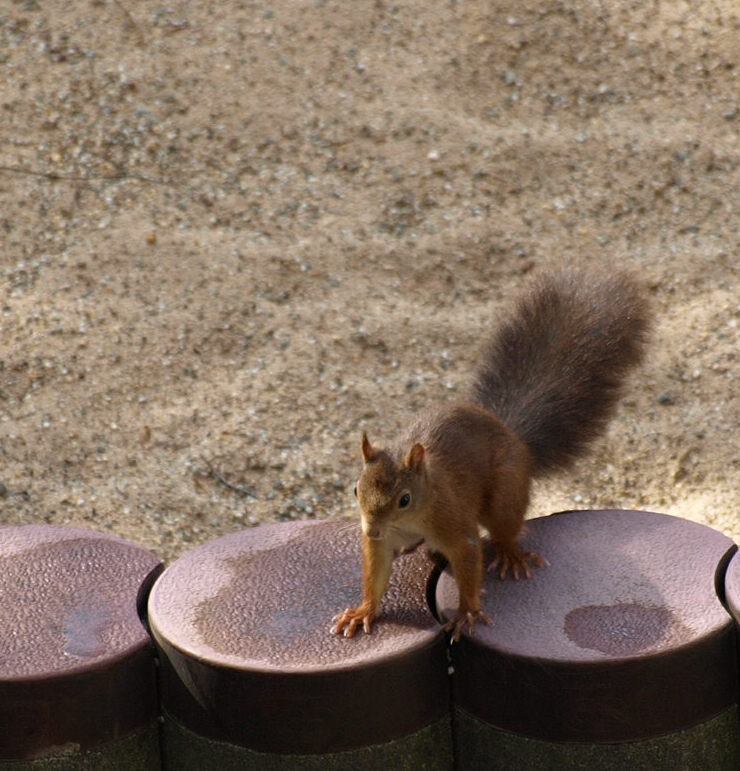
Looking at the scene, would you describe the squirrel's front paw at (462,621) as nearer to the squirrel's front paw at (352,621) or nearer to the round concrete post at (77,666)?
the squirrel's front paw at (352,621)

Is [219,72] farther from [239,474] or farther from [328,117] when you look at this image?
[239,474]

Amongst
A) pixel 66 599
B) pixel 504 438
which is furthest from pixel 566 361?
pixel 66 599

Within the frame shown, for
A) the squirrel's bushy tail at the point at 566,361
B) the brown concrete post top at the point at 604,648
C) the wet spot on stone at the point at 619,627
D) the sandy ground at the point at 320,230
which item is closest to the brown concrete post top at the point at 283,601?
the brown concrete post top at the point at 604,648

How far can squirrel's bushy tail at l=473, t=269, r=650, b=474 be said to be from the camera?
3.02 m

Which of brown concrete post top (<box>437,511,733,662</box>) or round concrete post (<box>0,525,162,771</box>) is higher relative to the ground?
brown concrete post top (<box>437,511,733,662</box>)

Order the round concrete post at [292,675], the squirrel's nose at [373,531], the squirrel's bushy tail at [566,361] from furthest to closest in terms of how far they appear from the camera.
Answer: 1. the squirrel's bushy tail at [566,361]
2. the squirrel's nose at [373,531]
3. the round concrete post at [292,675]

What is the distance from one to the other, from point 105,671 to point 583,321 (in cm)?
138

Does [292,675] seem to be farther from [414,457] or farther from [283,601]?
[414,457]

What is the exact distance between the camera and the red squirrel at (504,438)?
2.45 metres

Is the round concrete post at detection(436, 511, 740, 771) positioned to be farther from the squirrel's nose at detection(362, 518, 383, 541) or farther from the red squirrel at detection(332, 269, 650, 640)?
the squirrel's nose at detection(362, 518, 383, 541)

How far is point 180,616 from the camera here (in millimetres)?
2480

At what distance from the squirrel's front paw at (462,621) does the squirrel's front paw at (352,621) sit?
15 cm

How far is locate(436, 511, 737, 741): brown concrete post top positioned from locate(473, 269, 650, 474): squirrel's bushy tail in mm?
429

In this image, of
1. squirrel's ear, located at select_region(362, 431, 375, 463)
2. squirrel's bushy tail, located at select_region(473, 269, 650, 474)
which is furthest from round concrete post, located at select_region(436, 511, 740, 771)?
squirrel's bushy tail, located at select_region(473, 269, 650, 474)
